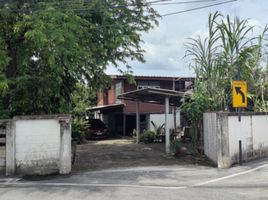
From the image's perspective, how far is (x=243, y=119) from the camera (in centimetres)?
1333

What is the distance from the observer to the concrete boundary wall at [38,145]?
35.7 ft

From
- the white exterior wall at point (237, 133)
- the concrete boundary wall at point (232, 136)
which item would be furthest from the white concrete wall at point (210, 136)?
the white exterior wall at point (237, 133)

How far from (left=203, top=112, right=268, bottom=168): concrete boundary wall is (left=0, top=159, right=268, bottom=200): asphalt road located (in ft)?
2.16

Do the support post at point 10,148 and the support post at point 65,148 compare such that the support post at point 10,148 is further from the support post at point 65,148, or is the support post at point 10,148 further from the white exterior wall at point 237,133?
the white exterior wall at point 237,133

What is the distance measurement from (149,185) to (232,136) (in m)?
4.52

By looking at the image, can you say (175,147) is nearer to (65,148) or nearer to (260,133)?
(260,133)

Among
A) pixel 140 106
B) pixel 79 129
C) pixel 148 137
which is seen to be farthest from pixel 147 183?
pixel 140 106

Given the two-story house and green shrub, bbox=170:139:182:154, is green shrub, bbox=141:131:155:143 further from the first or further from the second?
green shrub, bbox=170:139:182:154

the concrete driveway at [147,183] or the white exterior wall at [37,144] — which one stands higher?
the white exterior wall at [37,144]

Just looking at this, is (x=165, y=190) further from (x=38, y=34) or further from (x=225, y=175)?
(x=38, y=34)

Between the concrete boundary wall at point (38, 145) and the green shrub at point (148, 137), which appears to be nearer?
the concrete boundary wall at point (38, 145)

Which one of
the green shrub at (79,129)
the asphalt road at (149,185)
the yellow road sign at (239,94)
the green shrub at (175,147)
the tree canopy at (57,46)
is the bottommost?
the asphalt road at (149,185)

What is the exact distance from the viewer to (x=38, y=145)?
1105 cm

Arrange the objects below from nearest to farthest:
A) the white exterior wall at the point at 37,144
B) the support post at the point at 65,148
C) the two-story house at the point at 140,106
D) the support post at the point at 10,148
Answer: the support post at the point at 10,148 < the white exterior wall at the point at 37,144 < the support post at the point at 65,148 < the two-story house at the point at 140,106
